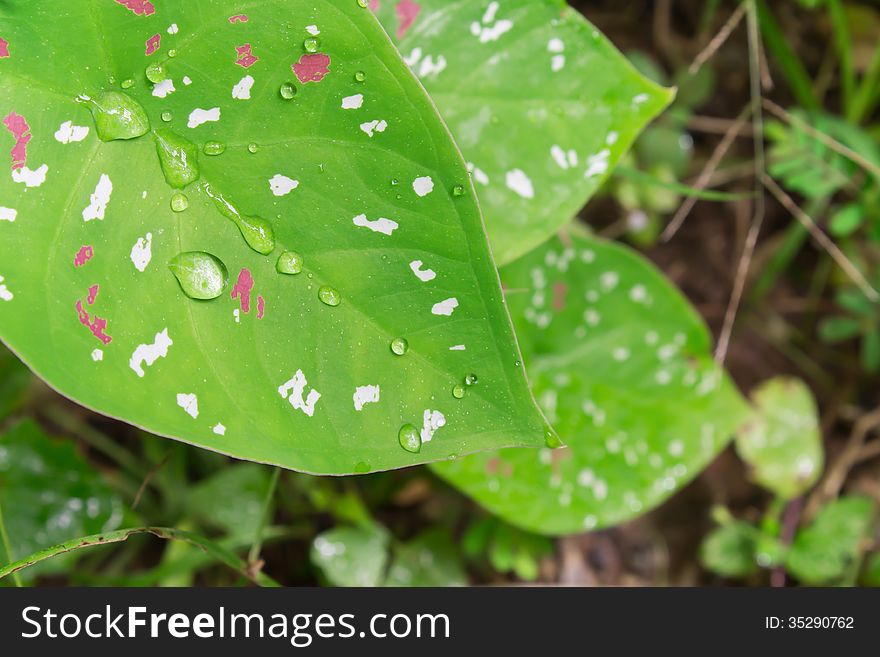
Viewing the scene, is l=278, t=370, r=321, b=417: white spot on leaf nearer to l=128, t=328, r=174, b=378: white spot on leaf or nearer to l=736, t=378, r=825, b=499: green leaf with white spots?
l=128, t=328, r=174, b=378: white spot on leaf

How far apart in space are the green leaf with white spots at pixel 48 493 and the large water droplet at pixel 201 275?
588 millimetres

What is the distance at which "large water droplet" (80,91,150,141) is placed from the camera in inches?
21.3

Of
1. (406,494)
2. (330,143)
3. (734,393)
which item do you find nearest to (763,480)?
(734,393)

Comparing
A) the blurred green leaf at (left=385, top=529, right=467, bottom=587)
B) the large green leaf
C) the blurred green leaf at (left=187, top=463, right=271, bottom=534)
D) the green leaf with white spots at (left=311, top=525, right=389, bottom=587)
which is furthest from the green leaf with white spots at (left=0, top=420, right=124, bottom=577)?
the large green leaf

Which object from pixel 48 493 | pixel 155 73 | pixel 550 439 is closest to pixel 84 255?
pixel 155 73

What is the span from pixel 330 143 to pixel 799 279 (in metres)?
1.11

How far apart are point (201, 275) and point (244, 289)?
34 millimetres

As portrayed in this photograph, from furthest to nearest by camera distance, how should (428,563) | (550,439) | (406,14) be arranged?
(428,563) → (406,14) → (550,439)

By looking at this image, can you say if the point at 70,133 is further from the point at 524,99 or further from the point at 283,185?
the point at 524,99

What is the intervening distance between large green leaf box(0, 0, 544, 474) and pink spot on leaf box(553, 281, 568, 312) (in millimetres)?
491

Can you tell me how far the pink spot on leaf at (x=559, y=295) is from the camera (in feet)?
3.20

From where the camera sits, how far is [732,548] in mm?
1113

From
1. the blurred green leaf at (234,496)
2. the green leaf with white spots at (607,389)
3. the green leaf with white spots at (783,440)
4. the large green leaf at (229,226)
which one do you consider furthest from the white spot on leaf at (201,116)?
the green leaf with white spots at (783,440)

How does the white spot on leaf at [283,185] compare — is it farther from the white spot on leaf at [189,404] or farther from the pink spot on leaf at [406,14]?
the pink spot on leaf at [406,14]
